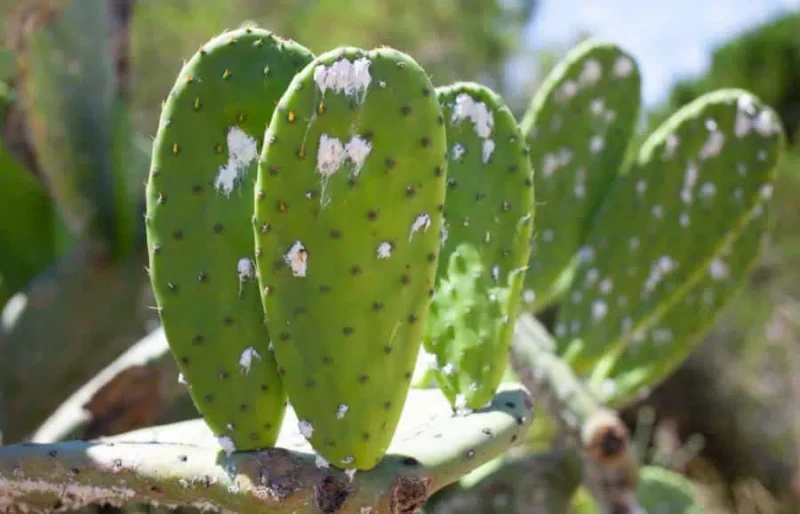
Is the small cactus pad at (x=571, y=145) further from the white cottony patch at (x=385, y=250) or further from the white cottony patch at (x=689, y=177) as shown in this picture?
the white cottony patch at (x=385, y=250)

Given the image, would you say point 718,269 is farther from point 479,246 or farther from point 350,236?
point 350,236

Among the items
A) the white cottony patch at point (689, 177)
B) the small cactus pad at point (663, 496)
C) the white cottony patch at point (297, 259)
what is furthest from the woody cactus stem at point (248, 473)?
the small cactus pad at point (663, 496)

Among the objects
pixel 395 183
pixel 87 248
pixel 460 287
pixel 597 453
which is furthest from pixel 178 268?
pixel 87 248

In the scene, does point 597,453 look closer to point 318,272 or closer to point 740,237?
point 740,237

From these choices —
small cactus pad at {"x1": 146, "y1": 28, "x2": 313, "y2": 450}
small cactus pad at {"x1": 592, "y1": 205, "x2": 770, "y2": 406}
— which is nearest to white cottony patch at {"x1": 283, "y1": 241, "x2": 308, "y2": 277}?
small cactus pad at {"x1": 146, "y1": 28, "x2": 313, "y2": 450}

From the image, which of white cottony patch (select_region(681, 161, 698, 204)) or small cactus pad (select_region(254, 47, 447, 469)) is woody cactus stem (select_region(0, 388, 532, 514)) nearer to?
small cactus pad (select_region(254, 47, 447, 469))

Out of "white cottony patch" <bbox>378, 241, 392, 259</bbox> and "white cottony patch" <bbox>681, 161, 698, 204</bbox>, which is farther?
"white cottony patch" <bbox>681, 161, 698, 204</bbox>

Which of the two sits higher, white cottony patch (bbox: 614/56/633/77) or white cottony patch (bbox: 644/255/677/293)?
white cottony patch (bbox: 614/56/633/77)

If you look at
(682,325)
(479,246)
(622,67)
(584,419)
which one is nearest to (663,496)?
(682,325)
